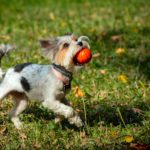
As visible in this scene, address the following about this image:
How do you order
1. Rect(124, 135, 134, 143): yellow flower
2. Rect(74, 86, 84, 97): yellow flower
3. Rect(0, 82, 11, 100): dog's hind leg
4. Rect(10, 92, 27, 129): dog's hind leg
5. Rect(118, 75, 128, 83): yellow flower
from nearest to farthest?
Rect(124, 135, 134, 143): yellow flower, Rect(0, 82, 11, 100): dog's hind leg, Rect(10, 92, 27, 129): dog's hind leg, Rect(74, 86, 84, 97): yellow flower, Rect(118, 75, 128, 83): yellow flower

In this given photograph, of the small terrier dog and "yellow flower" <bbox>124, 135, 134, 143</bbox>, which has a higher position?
the small terrier dog

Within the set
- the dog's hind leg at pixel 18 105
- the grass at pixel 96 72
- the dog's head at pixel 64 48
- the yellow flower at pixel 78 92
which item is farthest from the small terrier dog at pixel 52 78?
the yellow flower at pixel 78 92

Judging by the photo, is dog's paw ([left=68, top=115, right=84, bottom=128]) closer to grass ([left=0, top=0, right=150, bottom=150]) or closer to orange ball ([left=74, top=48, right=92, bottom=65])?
grass ([left=0, top=0, right=150, bottom=150])

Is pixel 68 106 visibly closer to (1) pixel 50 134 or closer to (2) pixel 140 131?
(1) pixel 50 134

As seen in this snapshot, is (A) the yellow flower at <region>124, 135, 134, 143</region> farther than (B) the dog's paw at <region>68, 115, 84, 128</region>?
No

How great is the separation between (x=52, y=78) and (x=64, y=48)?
0.48 m

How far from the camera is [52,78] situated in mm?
7230

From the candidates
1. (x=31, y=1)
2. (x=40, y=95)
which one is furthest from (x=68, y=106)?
(x=31, y=1)

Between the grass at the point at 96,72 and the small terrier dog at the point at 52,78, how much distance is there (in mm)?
336

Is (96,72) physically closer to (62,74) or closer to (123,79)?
(123,79)

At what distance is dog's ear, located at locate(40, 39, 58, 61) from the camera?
7.10 metres

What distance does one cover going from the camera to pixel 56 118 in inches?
299

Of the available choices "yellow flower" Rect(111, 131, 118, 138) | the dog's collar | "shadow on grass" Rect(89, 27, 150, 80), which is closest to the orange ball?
the dog's collar

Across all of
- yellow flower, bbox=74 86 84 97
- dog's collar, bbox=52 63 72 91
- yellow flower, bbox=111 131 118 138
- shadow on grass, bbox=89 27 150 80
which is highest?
dog's collar, bbox=52 63 72 91
